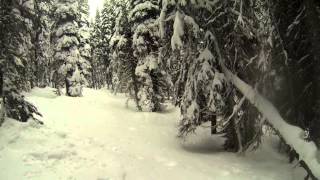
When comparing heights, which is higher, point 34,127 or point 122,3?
point 122,3

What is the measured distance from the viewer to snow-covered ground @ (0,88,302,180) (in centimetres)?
1266

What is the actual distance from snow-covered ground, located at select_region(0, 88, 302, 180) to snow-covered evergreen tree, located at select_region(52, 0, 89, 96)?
20253 millimetres

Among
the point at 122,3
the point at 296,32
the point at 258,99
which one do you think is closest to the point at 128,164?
the point at 258,99

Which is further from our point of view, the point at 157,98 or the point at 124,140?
the point at 157,98

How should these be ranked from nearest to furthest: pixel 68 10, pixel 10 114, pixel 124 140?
pixel 10 114 < pixel 124 140 < pixel 68 10

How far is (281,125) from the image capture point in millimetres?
13062

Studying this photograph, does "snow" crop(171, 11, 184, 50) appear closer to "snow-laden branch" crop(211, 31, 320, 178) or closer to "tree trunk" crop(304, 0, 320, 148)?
"snow-laden branch" crop(211, 31, 320, 178)

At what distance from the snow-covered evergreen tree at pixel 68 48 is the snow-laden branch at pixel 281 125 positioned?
1003 inches

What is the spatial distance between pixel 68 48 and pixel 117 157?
88.5 ft

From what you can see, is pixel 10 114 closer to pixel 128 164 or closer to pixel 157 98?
pixel 128 164

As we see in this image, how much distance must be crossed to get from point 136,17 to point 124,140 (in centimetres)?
1303

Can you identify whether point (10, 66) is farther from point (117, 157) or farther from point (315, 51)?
point (315, 51)

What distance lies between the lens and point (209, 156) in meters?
16.1

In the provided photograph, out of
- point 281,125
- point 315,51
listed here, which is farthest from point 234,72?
point 315,51
